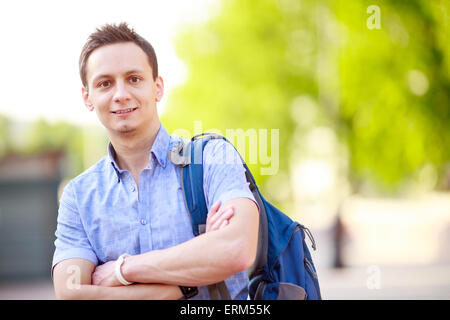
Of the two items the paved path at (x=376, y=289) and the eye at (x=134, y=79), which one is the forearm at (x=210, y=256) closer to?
the eye at (x=134, y=79)

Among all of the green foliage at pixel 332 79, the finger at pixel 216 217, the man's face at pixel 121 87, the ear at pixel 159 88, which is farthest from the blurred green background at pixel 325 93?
the finger at pixel 216 217

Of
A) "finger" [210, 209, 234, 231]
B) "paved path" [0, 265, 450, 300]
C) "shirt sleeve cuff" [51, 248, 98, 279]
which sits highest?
"finger" [210, 209, 234, 231]

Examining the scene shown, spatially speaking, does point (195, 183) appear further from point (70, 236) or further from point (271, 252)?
point (70, 236)

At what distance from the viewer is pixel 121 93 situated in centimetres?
234

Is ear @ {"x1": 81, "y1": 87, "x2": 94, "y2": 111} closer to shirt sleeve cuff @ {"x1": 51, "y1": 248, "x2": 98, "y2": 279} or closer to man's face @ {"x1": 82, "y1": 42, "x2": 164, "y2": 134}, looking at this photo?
man's face @ {"x1": 82, "y1": 42, "x2": 164, "y2": 134}

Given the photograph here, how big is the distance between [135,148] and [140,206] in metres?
0.30

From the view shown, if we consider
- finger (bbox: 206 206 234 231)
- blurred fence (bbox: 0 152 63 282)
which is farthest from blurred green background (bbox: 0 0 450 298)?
finger (bbox: 206 206 234 231)

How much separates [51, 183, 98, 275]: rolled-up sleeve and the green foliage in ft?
17.0

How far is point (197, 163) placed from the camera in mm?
2303

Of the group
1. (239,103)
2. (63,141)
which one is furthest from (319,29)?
(63,141)

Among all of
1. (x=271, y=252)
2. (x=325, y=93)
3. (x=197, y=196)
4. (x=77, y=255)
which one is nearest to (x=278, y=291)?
(x=271, y=252)

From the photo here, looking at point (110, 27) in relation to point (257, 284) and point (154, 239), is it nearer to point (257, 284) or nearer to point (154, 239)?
point (154, 239)

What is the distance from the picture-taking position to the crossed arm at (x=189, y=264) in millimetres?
2080

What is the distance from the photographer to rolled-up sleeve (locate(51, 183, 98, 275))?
235 cm
